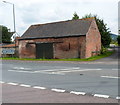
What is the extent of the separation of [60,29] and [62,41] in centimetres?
321

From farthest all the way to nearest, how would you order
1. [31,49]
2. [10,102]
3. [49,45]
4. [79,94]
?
[31,49]
[49,45]
[79,94]
[10,102]

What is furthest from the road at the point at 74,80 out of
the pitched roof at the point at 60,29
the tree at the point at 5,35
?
the tree at the point at 5,35

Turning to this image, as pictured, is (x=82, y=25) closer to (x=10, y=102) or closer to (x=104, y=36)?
(x=104, y=36)

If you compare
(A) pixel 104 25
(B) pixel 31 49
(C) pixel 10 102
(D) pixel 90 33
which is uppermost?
(A) pixel 104 25

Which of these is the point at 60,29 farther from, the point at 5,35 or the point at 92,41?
the point at 5,35

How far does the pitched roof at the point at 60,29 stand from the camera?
94.2 feet

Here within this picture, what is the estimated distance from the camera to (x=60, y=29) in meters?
31.2

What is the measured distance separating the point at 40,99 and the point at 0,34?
79475 millimetres

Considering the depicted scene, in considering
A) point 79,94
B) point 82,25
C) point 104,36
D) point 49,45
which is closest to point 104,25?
point 104,36

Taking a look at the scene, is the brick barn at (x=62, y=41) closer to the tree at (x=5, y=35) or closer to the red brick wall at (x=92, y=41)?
the red brick wall at (x=92, y=41)

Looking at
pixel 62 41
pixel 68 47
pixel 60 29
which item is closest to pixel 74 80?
pixel 68 47

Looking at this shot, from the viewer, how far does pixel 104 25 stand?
4500 cm

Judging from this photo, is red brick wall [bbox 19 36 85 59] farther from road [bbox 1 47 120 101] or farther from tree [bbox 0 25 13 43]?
tree [bbox 0 25 13 43]

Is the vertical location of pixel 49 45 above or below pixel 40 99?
above
